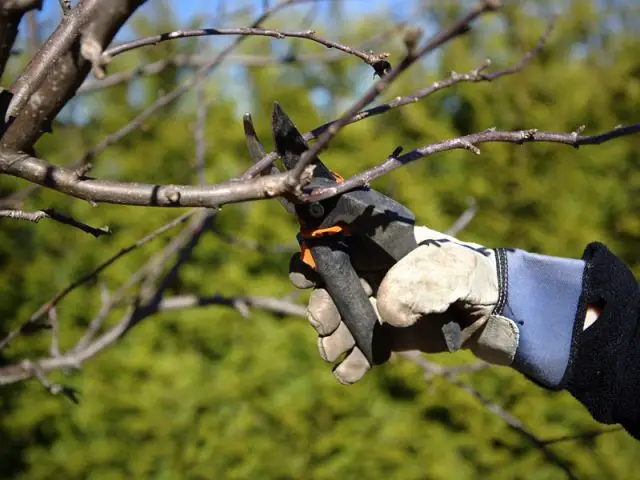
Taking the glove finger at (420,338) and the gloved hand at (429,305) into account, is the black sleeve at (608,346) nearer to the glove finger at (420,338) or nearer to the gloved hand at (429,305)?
the gloved hand at (429,305)

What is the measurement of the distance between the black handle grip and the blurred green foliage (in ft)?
5.60

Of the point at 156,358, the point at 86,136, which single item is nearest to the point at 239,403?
the point at 156,358

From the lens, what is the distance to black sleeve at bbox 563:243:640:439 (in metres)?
1.35

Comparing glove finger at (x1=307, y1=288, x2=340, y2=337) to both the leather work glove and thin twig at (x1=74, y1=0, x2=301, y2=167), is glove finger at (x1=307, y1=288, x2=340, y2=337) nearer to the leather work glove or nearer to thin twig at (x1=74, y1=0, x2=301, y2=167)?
the leather work glove

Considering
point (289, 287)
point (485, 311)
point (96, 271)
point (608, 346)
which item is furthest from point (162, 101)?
point (289, 287)

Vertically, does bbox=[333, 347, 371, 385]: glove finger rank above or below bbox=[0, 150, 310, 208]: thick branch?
below

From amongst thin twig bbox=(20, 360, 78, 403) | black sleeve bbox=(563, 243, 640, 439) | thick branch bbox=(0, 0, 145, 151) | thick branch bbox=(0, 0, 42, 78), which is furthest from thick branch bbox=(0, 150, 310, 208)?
thin twig bbox=(20, 360, 78, 403)

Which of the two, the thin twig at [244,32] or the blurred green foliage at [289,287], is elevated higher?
the thin twig at [244,32]

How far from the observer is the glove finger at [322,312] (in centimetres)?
129

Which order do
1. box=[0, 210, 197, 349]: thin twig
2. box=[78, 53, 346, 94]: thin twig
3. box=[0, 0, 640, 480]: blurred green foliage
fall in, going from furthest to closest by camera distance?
box=[0, 0, 640, 480]: blurred green foliage
box=[78, 53, 346, 94]: thin twig
box=[0, 210, 197, 349]: thin twig

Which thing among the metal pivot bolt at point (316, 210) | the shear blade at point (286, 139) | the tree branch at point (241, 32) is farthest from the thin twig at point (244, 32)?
the metal pivot bolt at point (316, 210)

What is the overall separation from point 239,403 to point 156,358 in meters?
0.56

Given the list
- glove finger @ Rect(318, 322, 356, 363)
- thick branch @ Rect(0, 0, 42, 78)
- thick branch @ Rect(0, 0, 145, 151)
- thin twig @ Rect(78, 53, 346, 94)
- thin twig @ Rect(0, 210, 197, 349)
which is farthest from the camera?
thin twig @ Rect(78, 53, 346, 94)

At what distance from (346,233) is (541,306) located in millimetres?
462
